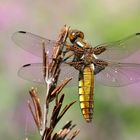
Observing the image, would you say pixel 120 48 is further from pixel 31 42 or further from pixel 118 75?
pixel 31 42

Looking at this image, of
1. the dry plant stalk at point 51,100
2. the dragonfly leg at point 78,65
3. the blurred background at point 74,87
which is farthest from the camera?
the blurred background at point 74,87

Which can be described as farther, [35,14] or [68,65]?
[35,14]

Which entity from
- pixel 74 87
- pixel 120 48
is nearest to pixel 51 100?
pixel 120 48

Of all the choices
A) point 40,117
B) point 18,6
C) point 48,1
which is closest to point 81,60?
point 40,117

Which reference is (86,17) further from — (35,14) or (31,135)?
(31,135)

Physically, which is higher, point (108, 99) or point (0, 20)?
point (0, 20)

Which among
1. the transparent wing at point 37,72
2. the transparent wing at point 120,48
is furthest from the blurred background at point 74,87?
the transparent wing at point 37,72

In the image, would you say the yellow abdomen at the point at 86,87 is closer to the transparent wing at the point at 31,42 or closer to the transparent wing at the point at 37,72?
the transparent wing at the point at 37,72
